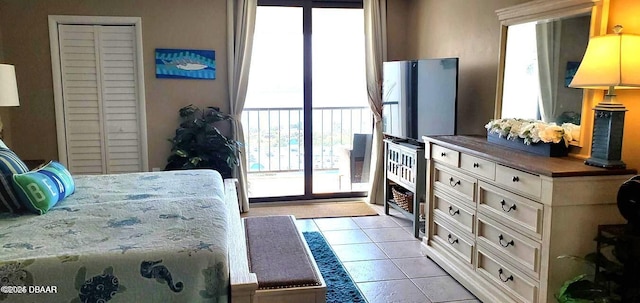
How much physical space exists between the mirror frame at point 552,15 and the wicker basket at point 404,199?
128cm

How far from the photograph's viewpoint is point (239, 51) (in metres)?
4.97

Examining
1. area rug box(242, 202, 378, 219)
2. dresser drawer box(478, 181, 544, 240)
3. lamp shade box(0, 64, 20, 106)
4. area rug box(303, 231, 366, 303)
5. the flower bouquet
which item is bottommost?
area rug box(303, 231, 366, 303)

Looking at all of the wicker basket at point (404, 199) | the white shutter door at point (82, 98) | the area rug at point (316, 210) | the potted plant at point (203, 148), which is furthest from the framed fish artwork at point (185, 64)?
the wicker basket at point (404, 199)

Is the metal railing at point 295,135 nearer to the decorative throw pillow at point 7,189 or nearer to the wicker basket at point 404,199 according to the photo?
the wicker basket at point 404,199

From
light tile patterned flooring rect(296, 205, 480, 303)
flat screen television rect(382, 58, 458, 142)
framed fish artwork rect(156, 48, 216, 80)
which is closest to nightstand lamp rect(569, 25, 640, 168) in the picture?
light tile patterned flooring rect(296, 205, 480, 303)

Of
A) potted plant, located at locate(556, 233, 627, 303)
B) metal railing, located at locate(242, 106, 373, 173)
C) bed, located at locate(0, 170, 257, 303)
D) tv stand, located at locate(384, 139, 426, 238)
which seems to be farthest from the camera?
metal railing, located at locate(242, 106, 373, 173)

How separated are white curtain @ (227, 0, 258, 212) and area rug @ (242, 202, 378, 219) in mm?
223

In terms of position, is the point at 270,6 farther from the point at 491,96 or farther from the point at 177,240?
the point at 177,240

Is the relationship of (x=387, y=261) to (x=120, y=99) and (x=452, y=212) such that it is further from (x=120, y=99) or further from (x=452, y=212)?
(x=120, y=99)

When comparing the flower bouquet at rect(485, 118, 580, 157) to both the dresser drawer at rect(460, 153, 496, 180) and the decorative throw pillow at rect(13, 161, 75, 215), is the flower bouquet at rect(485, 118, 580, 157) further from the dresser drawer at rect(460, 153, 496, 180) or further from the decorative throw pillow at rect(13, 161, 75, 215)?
the decorative throw pillow at rect(13, 161, 75, 215)

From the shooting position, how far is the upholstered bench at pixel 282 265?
236 centimetres

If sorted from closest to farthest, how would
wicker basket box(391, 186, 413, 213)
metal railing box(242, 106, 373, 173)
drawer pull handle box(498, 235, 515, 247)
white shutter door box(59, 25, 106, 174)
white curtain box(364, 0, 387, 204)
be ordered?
drawer pull handle box(498, 235, 515, 247) → wicker basket box(391, 186, 413, 213) → white shutter door box(59, 25, 106, 174) → white curtain box(364, 0, 387, 204) → metal railing box(242, 106, 373, 173)

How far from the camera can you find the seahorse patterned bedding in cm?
177

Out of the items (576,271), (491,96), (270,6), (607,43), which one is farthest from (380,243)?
(270,6)
